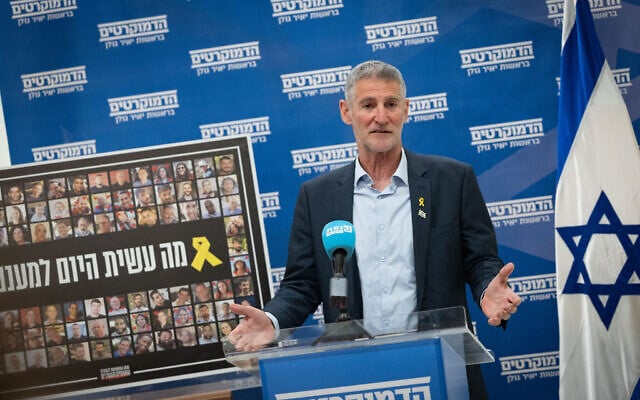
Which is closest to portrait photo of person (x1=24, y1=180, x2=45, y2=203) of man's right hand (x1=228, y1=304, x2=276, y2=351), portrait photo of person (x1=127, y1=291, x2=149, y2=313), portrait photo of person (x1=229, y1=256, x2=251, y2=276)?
portrait photo of person (x1=127, y1=291, x2=149, y2=313)

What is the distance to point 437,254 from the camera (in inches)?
106

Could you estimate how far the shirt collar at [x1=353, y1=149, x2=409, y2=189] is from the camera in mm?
2832

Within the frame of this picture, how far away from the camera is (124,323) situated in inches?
147

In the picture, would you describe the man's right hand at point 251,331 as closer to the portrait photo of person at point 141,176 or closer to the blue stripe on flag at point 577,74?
the portrait photo of person at point 141,176

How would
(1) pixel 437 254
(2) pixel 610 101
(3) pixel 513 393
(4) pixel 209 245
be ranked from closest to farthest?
(1) pixel 437 254 < (4) pixel 209 245 < (2) pixel 610 101 < (3) pixel 513 393

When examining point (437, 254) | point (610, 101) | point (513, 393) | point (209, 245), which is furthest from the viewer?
point (513, 393)

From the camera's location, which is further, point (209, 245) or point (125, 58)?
point (125, 58)

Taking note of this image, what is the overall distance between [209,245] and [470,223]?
1470mm

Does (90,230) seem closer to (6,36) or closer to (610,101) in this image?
(6,36)

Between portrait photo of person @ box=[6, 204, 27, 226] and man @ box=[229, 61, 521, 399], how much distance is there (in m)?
1.59

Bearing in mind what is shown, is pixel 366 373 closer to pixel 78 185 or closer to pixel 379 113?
pixel 379 113

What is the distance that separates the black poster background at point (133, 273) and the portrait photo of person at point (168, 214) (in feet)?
0.10

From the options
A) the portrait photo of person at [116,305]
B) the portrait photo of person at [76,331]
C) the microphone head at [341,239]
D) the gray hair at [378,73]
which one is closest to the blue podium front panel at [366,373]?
the microphone head at [341,239]

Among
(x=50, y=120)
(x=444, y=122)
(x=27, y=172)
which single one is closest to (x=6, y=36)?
(x=50, y=120)
